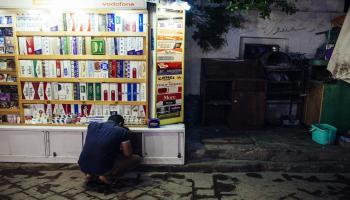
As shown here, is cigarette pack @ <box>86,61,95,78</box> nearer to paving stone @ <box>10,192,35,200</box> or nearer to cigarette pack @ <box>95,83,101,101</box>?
cigarette pack @ <box>95,83,101,101</box>

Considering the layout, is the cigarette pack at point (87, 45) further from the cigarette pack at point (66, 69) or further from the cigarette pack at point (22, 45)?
the cigarette pack at point (22, 45)

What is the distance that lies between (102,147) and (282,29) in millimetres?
6952

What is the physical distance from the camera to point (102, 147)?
6.13 m

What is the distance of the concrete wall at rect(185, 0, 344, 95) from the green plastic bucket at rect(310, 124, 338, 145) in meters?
3.00

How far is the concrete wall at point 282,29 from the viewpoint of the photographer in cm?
982

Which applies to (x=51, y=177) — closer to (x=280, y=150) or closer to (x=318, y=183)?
(x=280, y=150)

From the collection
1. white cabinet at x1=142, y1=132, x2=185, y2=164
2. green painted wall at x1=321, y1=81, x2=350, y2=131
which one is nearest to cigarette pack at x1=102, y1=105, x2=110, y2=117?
white cabinet at x1=142, y1=132, x2=185, y2=164

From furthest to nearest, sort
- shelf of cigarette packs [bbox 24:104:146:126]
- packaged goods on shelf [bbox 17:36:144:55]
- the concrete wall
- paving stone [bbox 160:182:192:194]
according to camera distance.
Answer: the concrete wall < shelf of cigarette packs [bbox 24:104:146:126] < packaged goods on shelf [bbox 17:36:144:55] < paving stone [bbox 160:182:192:194]

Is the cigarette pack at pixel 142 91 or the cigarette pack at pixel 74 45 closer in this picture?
the cigarette pack at pixel 74 45

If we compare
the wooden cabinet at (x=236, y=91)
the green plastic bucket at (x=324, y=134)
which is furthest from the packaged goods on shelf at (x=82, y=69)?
the green plastic bucket at (x=324, y=134)

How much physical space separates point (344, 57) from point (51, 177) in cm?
626

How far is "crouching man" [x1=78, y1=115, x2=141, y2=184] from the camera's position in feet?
20.2

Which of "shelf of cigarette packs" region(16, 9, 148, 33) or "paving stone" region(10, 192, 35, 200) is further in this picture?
"shelf of cigarette packs" region(16, 9, 148, 33)

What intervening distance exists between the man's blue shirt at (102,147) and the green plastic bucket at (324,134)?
523cm
